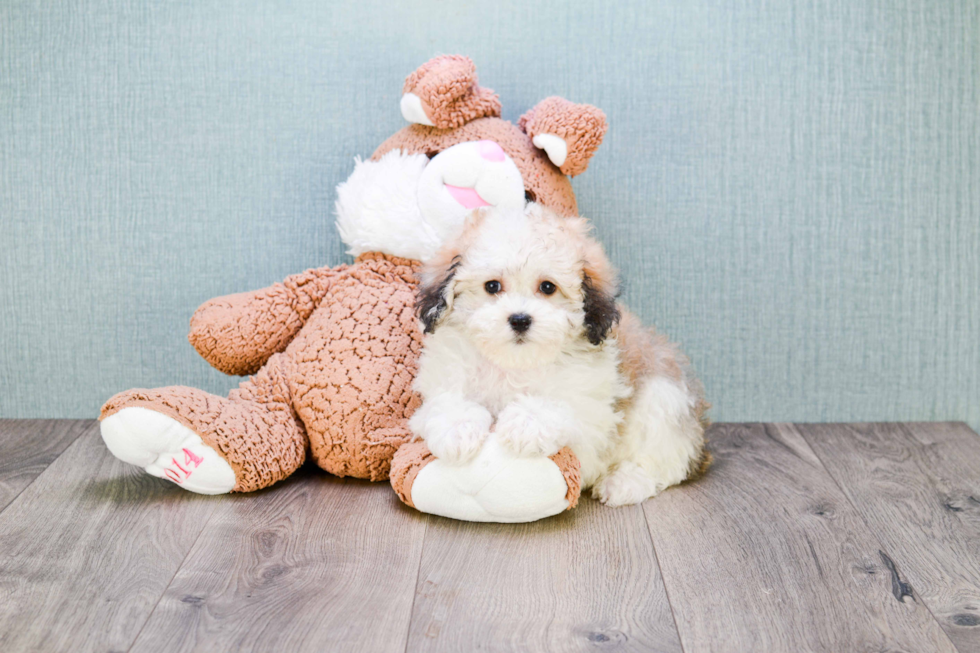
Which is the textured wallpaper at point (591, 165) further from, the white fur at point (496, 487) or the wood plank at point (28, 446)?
the white fur at point (496, 487)

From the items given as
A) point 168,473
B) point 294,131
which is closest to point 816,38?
point 294,131

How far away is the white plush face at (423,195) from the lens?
1.83 metres

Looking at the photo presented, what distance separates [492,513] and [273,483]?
0.51 m

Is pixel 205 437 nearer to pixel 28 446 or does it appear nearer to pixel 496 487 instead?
pixel 496 487

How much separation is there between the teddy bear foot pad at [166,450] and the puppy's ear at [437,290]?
51 cm

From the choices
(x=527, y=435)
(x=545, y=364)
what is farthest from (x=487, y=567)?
(x=545, y=364)

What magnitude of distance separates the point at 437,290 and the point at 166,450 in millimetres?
625

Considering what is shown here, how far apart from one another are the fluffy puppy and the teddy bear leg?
32 cm

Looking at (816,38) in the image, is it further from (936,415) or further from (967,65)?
(936,415)

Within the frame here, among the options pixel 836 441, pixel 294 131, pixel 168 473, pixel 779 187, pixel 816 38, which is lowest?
pixel 836 441

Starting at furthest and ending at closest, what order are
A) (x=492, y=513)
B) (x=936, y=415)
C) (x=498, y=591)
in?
1. (x=936, y=415)
2. (x=492, y=513)
3. (x=498, y=591)

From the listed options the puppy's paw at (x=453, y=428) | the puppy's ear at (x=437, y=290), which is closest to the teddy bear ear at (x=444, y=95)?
the puppy's ear at (x=437, y=290)

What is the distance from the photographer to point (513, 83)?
7.14 feet

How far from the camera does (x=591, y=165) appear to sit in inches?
87.1
